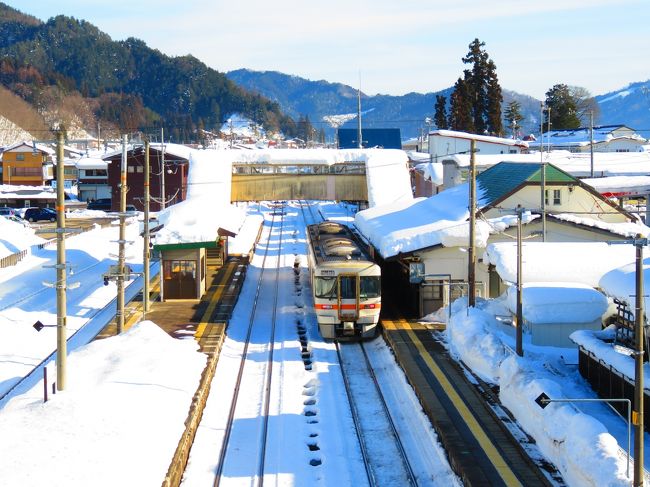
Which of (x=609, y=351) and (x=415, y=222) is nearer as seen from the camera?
(x=609, y=351)

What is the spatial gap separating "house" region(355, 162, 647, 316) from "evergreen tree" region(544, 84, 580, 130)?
6334 centimetres

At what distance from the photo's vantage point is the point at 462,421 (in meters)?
14.0

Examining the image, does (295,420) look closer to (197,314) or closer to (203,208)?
(197,314)

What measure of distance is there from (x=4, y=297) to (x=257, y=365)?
44.1ft

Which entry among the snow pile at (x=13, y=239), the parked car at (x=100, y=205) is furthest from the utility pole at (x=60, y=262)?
the parked car at (x=100, y=205)

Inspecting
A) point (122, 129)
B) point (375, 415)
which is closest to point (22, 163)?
point (375, 415)

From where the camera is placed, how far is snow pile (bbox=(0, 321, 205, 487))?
36.2ft

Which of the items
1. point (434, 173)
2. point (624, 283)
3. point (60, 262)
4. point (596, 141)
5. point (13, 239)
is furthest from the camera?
point (596, 141)

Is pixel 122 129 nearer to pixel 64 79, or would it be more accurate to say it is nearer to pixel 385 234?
pixel 64 79

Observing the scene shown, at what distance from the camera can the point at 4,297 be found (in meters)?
28.3

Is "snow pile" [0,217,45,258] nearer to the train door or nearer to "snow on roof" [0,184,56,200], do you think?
the train door

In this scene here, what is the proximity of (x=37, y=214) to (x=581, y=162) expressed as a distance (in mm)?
38678

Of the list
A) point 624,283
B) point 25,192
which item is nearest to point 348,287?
point 624,283

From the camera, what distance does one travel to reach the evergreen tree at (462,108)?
72.1 metres
